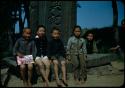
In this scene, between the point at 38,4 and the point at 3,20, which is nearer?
the point at 38,4

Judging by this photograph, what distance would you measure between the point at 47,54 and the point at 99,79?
150 cm

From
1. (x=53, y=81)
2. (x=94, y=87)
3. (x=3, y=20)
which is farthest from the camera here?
(x=3, y=20)

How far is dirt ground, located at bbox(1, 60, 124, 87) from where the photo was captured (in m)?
6.19

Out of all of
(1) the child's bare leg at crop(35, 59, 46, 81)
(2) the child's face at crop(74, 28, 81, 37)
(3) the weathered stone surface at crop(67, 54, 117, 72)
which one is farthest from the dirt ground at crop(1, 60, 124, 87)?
(2) the child's face at crop(74, 28, 81, 37)

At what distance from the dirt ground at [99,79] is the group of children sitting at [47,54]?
26 cm

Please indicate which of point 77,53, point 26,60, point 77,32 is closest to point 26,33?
point 26,60

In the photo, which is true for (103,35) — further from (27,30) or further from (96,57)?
(27,30)

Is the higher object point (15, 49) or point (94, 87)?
point (15, 49)

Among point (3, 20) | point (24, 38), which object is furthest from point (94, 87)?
point (3, 20)

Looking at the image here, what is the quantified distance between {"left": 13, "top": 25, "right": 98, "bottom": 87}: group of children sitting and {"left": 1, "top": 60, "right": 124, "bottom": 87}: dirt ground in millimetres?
265

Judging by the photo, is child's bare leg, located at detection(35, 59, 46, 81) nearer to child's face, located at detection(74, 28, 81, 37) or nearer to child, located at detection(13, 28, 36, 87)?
child, located at detection(13, 28, 36, 87)

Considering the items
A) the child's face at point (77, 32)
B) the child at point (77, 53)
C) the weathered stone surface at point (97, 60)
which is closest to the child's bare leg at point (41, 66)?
the child at point (77, 53)

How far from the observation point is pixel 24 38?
19.9 feet

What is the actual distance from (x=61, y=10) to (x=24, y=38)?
6.46 feet
